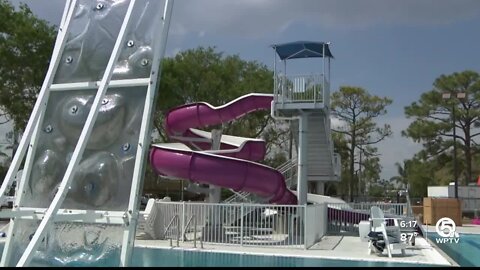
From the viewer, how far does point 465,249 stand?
58.5ft

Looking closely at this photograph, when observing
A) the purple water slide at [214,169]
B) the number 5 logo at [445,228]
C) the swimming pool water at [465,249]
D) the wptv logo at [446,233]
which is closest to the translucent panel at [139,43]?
the purple water slide at [214,169]

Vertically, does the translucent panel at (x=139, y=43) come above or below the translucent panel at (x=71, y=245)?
above

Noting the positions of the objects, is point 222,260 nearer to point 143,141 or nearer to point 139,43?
point 143,141

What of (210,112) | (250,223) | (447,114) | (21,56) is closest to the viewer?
(250,223)

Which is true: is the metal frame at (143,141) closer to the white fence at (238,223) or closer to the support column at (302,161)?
the white fence at (238,223)

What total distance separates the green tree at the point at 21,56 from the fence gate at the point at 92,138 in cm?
2235

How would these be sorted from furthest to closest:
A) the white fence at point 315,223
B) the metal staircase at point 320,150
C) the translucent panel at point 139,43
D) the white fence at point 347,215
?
the metal staircase at point 320,150 → the white fence at point 347,215 → the white fence at point 315,223 → the translucent panel at point 139,43

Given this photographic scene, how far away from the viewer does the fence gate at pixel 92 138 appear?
655 cm

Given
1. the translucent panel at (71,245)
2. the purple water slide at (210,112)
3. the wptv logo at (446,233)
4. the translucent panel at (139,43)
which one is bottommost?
the wptv logo at (446,233)

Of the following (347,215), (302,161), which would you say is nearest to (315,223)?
(302,161)

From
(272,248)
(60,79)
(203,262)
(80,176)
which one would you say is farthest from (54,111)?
(272,248)

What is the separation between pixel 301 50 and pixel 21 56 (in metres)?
16.0

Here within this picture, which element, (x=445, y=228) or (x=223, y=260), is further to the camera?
(x=445, y=228)

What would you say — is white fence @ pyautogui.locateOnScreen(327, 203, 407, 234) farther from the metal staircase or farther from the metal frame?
the metal frame
